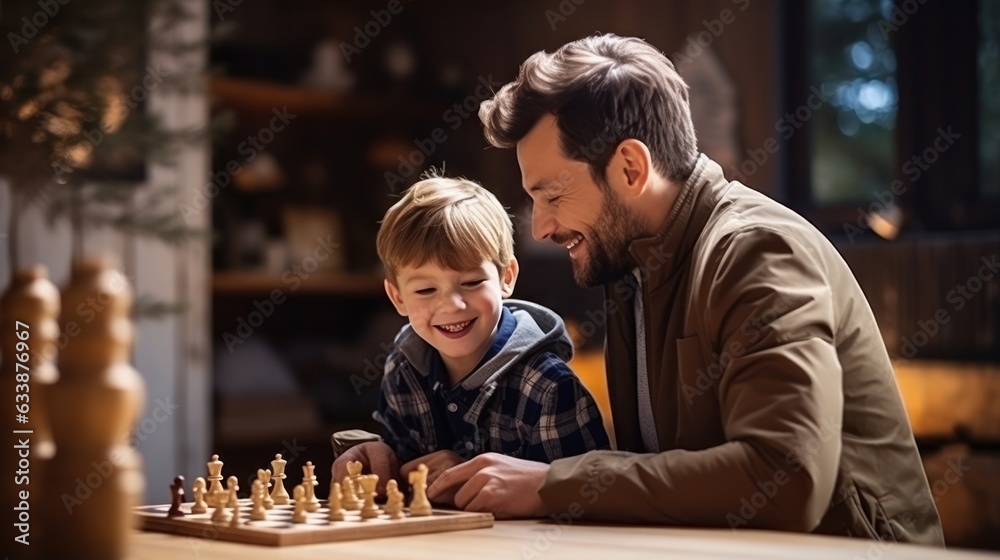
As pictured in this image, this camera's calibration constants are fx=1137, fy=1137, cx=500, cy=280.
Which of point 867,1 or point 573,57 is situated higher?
point 867,1

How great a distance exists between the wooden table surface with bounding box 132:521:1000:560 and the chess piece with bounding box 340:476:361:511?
0.45ft

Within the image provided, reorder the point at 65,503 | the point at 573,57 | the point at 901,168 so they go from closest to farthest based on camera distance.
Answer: the point at 65,503
the point at 573,57
the point at 901,168

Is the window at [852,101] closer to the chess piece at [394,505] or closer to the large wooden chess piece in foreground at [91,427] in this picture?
the chess piece at [394,505]

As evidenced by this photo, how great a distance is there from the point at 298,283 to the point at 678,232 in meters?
2.72

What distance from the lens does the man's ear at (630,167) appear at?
6.19 ft

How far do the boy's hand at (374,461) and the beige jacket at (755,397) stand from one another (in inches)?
17.9

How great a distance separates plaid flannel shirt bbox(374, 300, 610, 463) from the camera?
6.03 feet

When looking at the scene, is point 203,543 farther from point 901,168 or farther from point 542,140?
point 901,168

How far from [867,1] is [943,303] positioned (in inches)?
39.7

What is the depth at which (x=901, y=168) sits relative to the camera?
350 centimetres

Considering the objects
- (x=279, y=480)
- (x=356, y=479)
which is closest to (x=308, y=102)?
(x=279, y=480)

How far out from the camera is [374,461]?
1.93 m

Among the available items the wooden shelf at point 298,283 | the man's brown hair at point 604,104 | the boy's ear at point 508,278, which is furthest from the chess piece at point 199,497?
the wooden shelf at point 298,283

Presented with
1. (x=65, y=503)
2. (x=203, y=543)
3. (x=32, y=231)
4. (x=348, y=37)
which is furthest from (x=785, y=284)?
(x=348, y=37)
